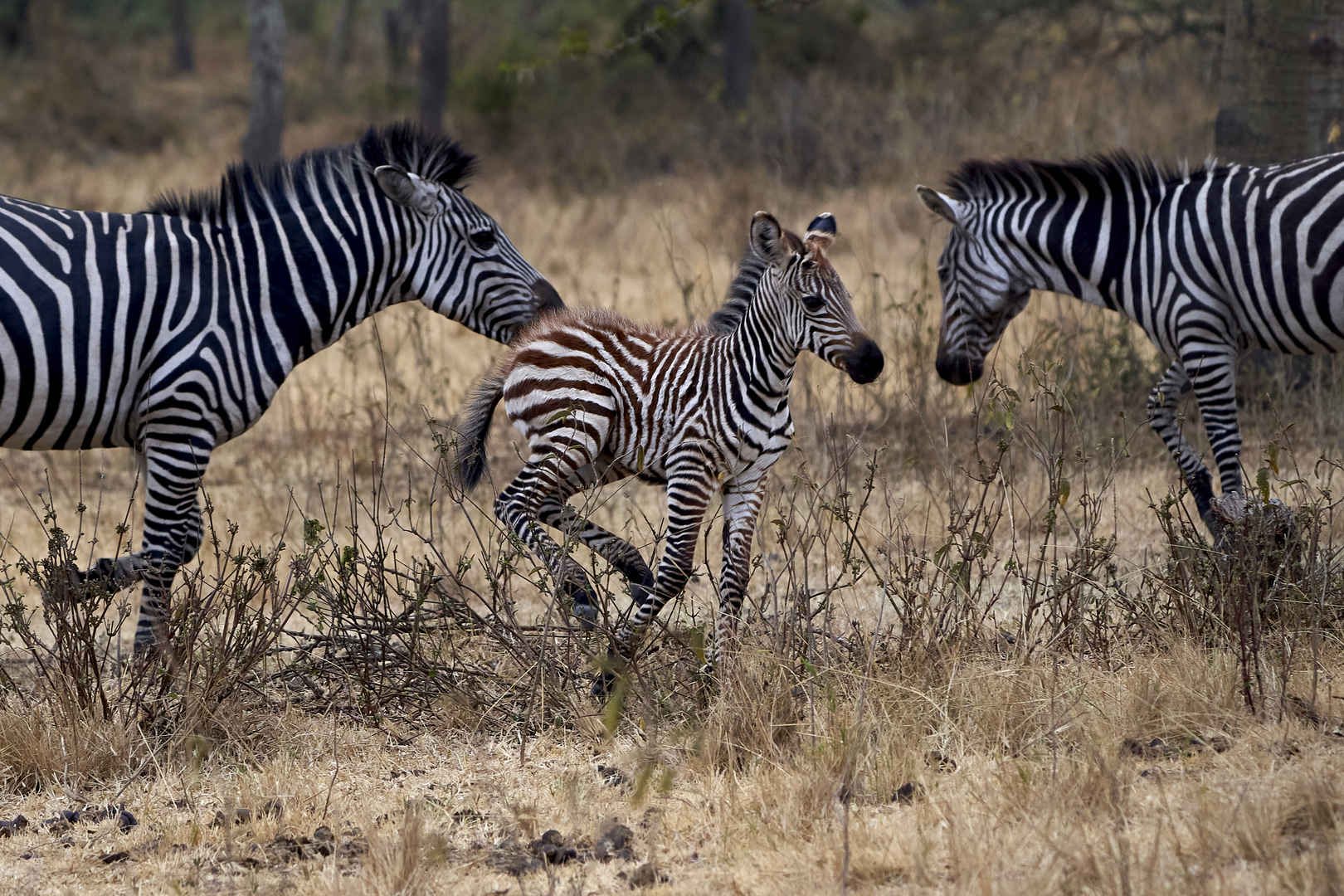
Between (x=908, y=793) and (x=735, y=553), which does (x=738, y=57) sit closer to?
(x=735, y=553)

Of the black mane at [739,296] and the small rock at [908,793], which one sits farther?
the black mane at [739,296]

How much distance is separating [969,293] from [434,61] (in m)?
14.0

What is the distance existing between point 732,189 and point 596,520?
26.5 feet

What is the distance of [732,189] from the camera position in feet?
46.3

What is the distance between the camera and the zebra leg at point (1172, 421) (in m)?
5.86

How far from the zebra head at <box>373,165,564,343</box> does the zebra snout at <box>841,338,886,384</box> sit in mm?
1641

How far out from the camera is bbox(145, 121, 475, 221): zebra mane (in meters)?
5.00

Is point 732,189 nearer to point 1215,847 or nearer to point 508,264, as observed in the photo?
point 508,264

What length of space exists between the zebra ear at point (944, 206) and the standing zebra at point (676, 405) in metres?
1.53

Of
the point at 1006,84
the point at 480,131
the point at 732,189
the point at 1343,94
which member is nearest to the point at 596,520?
the point at 1343,94

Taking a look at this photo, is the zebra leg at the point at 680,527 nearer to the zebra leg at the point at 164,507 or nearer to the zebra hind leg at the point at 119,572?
the zebra leg at the point at 164,507

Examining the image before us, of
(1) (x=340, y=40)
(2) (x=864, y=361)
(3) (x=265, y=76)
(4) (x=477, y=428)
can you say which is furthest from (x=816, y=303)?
(1) (x=340, y=40)

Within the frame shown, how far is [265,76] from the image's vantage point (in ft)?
43.4

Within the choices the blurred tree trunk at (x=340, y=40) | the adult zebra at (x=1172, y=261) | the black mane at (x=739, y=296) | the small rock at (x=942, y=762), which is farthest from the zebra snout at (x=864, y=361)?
the blurred tree trunk at (x=340, y=40)
